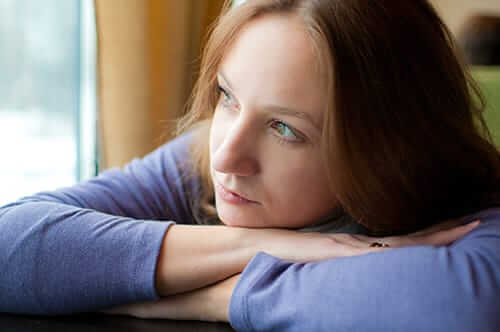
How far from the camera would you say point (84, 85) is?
1565mm

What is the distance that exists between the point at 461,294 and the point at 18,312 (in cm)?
60

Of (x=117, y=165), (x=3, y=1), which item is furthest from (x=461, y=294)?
(x=3, y=1)

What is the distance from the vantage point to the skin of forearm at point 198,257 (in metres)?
0.88

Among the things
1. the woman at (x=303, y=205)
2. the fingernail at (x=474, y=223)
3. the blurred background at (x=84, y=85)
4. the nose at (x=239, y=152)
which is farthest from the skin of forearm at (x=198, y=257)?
the blurred background at (x=84, y=85)

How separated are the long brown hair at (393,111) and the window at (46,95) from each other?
618 millimetres

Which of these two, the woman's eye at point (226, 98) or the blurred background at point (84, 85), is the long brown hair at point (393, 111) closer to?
the woman's eye at point (226, 98)

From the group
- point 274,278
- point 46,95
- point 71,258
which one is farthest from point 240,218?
point 46,95

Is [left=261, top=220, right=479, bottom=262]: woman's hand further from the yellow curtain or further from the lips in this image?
the yellow curtain

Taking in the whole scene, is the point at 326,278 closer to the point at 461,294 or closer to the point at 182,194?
the point at 461,294

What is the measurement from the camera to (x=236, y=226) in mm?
960

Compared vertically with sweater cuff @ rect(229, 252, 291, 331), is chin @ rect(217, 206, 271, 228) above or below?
above

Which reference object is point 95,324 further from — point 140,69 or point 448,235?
point 140,69

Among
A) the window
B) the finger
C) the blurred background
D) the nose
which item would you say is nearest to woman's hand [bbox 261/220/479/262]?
the finger

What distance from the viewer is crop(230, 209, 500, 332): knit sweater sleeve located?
726 millimetres
